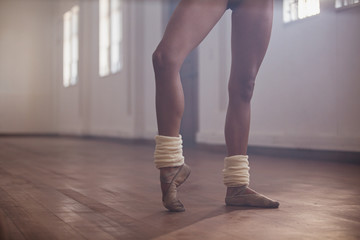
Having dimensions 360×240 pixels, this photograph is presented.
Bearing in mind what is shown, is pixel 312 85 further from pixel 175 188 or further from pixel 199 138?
pixel 175 188

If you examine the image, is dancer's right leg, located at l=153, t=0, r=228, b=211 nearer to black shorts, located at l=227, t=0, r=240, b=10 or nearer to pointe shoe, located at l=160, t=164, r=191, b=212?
pointe shoe, located at l=160, t=164, r=191, b=212

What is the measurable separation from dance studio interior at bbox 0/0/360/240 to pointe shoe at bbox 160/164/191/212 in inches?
1.5

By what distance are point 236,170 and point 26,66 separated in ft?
46.4

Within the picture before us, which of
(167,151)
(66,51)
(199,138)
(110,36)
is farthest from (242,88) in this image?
(66,51)

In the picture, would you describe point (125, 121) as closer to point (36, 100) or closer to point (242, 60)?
point (36, 100)

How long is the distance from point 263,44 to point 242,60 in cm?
9

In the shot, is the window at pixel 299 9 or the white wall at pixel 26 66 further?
the white wall at pixel 26 66

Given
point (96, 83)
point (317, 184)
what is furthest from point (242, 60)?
point (96, 83)

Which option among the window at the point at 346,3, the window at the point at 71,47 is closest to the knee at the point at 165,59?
the window at the point at 346,3

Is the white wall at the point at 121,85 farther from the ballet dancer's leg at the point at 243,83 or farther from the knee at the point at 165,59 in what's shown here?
the knee at the point at 165,59

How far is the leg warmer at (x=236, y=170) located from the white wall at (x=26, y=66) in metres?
13.8

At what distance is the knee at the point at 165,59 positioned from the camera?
5.17 ft

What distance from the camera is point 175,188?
5.41 ft

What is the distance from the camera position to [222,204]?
1937 millimetres
